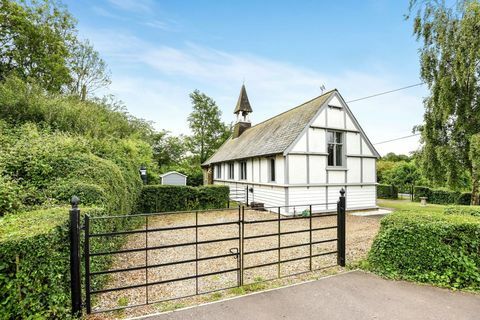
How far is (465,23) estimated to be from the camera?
10.9 m

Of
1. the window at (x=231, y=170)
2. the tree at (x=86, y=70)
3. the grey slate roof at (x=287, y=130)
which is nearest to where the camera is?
the grey slate roof at (x=287, y=130)

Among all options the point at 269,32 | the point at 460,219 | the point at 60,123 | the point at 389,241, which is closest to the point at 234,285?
the point at 389,241

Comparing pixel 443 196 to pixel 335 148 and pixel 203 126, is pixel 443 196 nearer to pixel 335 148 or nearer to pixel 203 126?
pixel 335 148

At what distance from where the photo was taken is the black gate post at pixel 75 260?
2.96m

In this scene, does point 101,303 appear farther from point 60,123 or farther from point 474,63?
point 474,63

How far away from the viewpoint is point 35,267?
2.52 m

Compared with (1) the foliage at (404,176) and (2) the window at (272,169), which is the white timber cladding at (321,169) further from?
(1) the foliage at (404,176)

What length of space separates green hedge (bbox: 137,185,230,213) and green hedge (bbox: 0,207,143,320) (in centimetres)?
880

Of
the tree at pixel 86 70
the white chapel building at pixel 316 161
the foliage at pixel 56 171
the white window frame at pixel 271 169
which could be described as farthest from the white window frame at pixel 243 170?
the tree at pixel 86 70

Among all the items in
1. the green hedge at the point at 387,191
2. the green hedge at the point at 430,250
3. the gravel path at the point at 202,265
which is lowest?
the green hedge at the point at 387,191

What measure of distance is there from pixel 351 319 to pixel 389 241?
84.6 inches

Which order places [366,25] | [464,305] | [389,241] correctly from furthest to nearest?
[366,25]
[389,241]
[464,305]

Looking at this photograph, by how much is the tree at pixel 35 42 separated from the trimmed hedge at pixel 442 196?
96.8 feet

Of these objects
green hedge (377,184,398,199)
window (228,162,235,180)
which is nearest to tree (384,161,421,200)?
green hedge (377,184,398,199)
